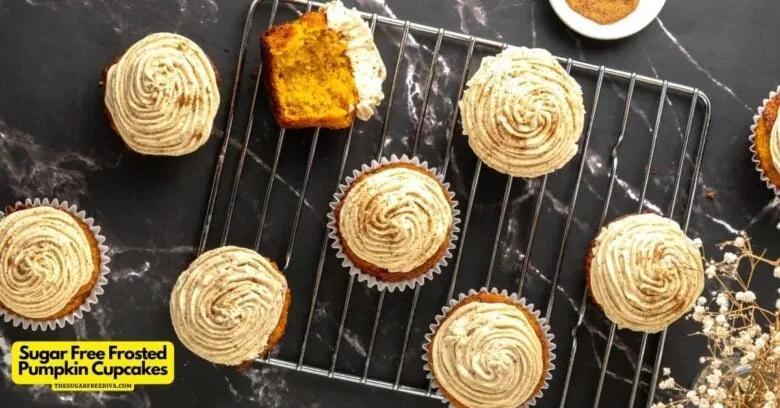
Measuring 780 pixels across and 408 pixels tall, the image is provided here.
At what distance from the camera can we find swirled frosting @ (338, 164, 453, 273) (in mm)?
3871

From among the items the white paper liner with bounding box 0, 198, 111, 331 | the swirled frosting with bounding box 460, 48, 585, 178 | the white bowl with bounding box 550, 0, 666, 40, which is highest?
the white bowl with bounding box 550, 0, 666, 40

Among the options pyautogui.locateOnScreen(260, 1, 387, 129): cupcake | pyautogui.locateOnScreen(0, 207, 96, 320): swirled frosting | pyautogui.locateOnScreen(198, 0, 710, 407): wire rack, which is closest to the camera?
pyautogui.locateOnScreen(0, 207, 96, 320): swirled frosting

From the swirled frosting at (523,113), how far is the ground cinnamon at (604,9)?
1.33ft

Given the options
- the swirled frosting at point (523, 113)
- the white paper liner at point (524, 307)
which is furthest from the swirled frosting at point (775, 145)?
the white paper liner at point (524, 307)

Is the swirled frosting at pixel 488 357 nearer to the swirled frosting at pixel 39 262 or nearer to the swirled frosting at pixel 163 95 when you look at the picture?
the swirled frosting at pixel 163 95

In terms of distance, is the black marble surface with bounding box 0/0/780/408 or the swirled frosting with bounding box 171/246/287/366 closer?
the swirled frosting with bounding box 171/246/287/366

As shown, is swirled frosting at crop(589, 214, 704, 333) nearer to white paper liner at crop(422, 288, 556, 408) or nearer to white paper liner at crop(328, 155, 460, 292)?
white paper liner at crop(422, 288, 556, 408)

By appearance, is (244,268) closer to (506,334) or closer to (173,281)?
(173,281)

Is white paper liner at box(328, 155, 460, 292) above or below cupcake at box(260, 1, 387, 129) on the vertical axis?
below

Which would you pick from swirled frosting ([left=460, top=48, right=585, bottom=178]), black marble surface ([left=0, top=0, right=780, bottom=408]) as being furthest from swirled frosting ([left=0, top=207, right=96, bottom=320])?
swirled frosting ([left=460, top=48, right=585, bottom=178])

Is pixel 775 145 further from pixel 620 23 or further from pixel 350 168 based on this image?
pixel 350 168

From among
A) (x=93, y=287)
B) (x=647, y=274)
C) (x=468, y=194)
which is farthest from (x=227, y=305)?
(x=647, y=274)

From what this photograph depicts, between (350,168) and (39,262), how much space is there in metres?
1.47

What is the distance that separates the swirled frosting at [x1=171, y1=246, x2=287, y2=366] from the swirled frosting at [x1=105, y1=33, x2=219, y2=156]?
551 mm
